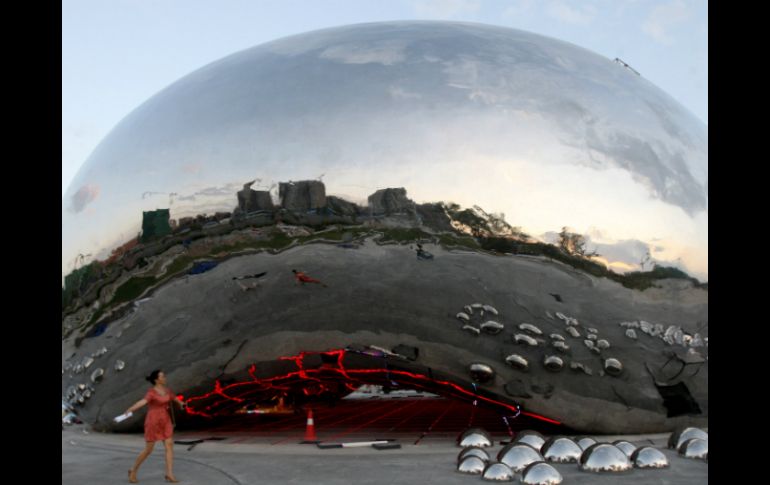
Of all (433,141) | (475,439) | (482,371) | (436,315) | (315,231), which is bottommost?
(475,439)

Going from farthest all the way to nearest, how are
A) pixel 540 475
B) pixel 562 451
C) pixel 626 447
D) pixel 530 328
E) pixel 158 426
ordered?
pixel 530 328, pixel 562 451, pixel 626 447, pixel 158 426, pixel 540 475

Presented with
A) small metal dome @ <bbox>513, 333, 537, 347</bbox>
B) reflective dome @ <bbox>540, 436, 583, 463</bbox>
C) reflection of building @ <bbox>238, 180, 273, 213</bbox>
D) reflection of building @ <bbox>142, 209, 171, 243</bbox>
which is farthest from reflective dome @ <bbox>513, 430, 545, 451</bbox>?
reflection of building @ <bbox>142, 209, 171, 243</bbox>

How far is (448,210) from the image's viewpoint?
6.58m

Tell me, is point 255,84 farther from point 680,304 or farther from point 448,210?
point 680,304

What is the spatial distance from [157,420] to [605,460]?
3374mm

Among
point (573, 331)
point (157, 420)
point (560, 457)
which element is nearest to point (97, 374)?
point (157, 420)

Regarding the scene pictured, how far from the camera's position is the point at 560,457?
18.9 ft

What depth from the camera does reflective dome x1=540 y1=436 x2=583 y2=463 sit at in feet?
18.8

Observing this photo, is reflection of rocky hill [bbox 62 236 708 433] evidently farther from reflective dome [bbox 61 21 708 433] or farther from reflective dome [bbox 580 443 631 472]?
reflective dome [bbox 580 443 631 472]

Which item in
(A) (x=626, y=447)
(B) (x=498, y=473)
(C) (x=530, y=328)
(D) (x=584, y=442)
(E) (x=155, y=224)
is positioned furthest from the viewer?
(E) (x=155, y=224)

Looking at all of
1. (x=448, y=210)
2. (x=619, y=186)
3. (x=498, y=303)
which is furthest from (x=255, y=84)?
(x=619, y=186)

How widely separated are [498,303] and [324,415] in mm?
4714

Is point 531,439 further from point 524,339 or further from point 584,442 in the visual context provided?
point 524,339

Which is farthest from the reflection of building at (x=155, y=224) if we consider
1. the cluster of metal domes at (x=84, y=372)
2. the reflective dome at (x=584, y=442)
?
the reflective dome at (x=584, y=442)
